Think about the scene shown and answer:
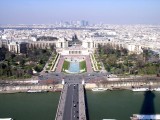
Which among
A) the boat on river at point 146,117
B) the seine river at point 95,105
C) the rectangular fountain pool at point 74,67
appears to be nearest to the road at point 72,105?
the seine river at point 95,105

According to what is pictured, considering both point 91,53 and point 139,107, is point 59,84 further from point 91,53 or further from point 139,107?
point 91,53

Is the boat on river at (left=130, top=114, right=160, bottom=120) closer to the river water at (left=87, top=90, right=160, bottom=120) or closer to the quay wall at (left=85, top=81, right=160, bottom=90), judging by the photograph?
the river water at (left=87, top=90, right=160, bottom=120)

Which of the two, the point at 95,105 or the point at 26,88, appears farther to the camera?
the point at 26,88

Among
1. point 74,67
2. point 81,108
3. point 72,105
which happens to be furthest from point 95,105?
point 74,67

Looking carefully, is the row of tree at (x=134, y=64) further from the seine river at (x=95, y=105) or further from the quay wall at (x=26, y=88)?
the quay wall at (x=26, y=88)

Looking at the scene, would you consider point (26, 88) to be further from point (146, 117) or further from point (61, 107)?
point (146, 117)

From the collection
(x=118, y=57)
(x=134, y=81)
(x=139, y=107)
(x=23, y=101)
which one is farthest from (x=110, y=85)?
(x=118, y=57)

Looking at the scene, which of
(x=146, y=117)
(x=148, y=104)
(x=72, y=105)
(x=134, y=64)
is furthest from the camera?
(x=134, y=64)
